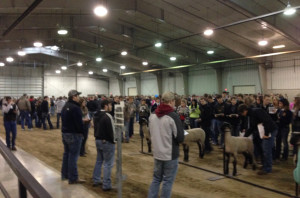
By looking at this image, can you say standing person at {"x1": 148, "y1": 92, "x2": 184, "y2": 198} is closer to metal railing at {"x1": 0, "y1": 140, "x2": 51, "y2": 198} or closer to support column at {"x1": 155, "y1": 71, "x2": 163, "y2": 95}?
metal railing at {"x1": 0, "y1": 140, "x2": 51, "y2": 198}

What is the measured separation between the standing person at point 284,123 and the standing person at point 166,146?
4.34 m

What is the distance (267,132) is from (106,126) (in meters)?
3.26

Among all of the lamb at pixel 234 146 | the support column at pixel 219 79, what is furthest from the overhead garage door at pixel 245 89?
the lamb at pixel 234 146

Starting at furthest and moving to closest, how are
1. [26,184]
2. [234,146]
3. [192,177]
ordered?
1. [234,146]
2. [192,177]
3. [26,184]

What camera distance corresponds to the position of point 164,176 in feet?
11.0

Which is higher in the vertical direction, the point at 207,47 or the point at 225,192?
the point at 207,47

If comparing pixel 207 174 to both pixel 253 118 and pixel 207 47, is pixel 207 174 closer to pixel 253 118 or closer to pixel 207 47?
pixel 253 118

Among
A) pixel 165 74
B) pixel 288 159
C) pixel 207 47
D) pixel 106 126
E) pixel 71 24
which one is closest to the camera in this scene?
pixel 106 126

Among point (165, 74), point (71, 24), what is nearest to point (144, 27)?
point (71, 24)

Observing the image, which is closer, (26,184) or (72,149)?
(26,184)

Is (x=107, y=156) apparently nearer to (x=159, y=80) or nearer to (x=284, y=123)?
(x=284, y=123)

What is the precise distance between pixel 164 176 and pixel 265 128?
291 centimetres

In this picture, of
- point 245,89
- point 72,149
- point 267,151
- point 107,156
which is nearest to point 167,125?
point 107,156

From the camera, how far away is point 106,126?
4430 millimetres
